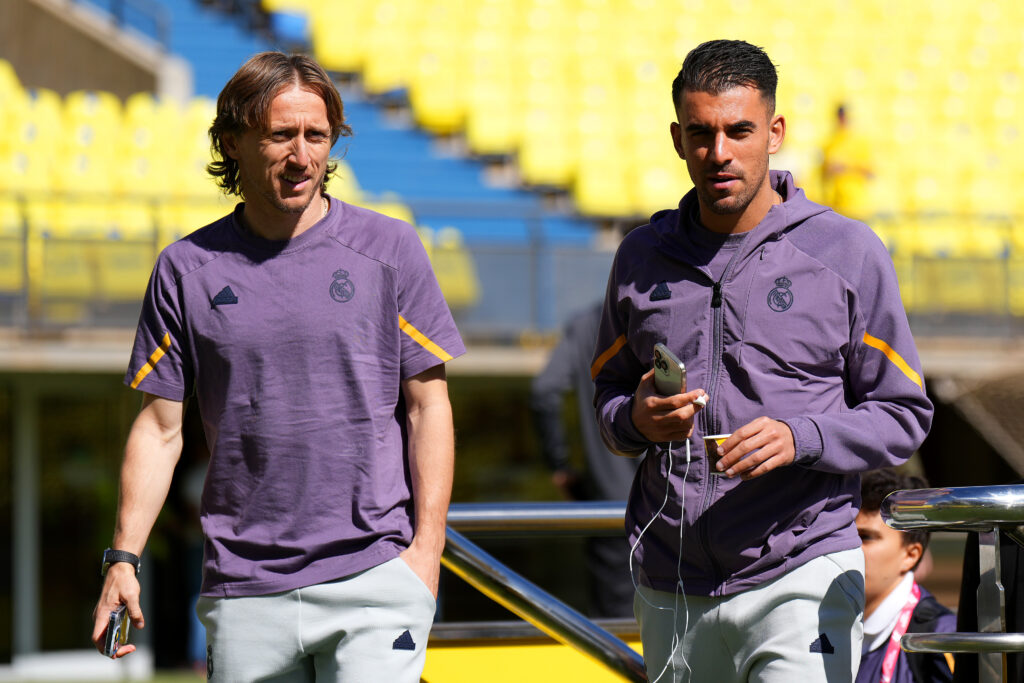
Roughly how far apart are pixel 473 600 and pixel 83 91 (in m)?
7.46

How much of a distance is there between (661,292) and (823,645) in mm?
725

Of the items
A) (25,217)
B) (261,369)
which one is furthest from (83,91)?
(261,369)

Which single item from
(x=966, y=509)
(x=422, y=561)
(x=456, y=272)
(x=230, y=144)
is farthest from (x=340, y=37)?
(x=966, y=509)

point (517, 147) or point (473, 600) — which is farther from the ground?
point (517, 147)

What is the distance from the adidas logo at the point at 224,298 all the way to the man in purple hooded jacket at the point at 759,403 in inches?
32.0

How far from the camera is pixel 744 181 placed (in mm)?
2516

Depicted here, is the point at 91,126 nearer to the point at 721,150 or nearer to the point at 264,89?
the point at 264,89

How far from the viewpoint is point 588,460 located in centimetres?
562

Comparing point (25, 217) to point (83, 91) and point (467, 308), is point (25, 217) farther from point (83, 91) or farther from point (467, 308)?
point (83, 91)

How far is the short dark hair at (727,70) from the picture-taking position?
2498mm

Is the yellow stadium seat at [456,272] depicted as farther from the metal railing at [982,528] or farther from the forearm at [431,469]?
the metal railing at [982,528]

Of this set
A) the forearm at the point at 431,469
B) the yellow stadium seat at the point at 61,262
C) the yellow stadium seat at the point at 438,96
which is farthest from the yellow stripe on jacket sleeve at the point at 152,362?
the yellow stadium seat at the point at 438,96

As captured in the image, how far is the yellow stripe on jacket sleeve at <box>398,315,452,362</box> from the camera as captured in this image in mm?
2697

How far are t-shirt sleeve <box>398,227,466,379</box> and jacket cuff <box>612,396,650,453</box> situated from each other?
1.13 ft
